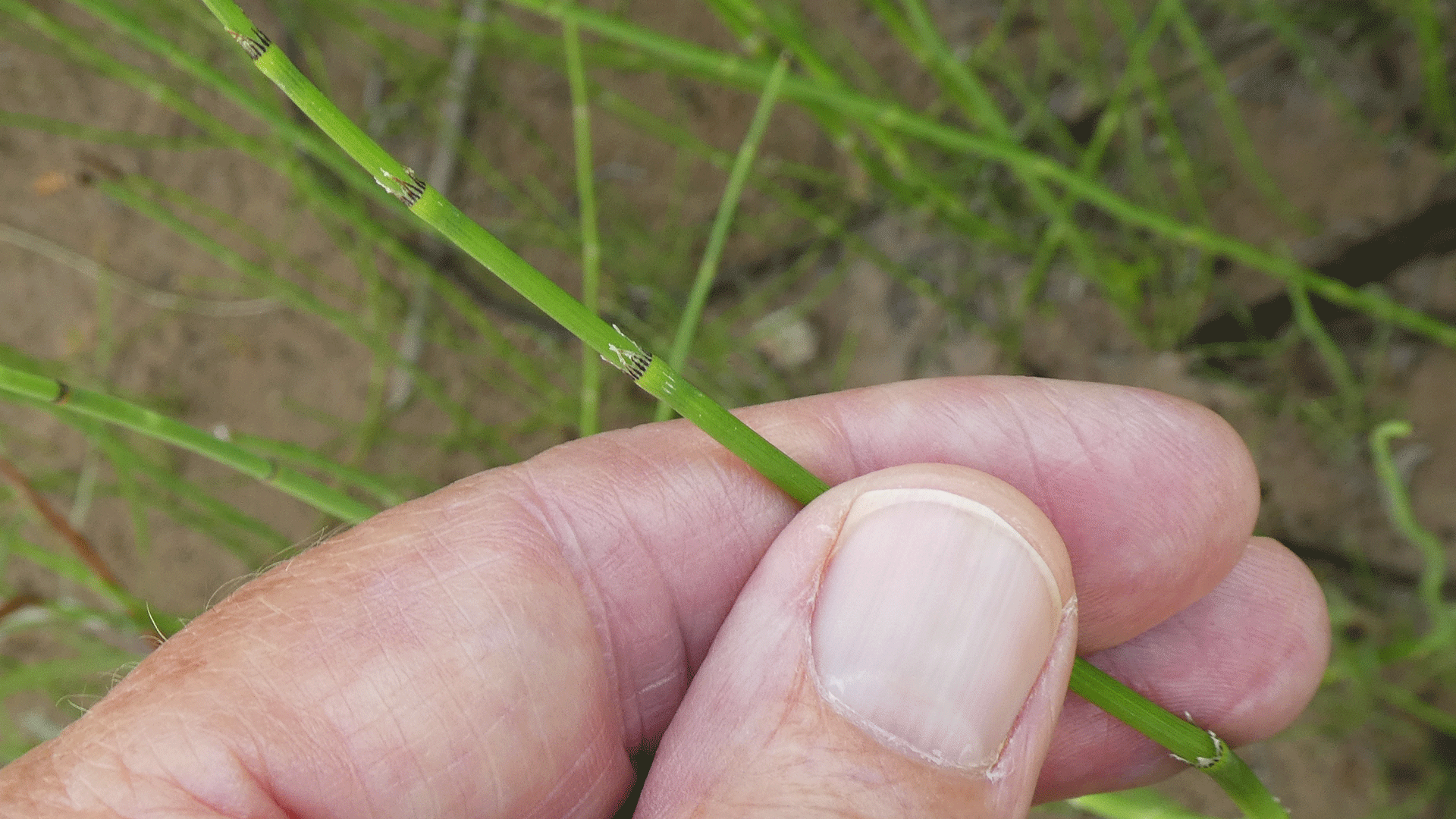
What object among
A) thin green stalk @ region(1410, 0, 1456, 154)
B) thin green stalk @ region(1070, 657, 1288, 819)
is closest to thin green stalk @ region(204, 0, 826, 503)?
thin green stalk @ region(1070, 657, 1288, 819)

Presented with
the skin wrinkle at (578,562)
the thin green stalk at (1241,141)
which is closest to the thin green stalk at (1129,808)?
the skin wrinkle at (578,562)

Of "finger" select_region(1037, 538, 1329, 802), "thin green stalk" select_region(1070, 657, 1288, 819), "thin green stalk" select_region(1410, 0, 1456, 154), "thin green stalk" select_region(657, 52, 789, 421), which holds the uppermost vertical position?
"thin green stalk" select_region(657, 52, 789, 421)

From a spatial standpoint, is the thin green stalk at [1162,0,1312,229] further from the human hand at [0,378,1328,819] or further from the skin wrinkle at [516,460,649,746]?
the skin wrinkle at [516,460,649,746]

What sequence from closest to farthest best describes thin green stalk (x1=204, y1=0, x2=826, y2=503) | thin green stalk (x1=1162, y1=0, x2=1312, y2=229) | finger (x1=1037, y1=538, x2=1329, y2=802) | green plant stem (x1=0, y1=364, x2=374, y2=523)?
1. thin green stalk (x1=204, y1=0, x2=826, y2=503)
2. green plant stem (x1=0, y1=364, x2=374, y2=523)
3. finger (x1=1037, y1=538, x2=1329, y2=802)
4. thin green stalk (x1=1162, y1=0, x2=1312, y2=229)

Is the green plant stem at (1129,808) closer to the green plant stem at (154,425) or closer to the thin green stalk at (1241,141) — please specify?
the green plant stem at (154,425)

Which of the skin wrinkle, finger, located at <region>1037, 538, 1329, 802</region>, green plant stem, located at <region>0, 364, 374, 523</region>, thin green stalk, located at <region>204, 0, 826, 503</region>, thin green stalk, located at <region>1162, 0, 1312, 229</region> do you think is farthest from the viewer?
thin green stalk, located at <region>1162, 0, 1312, 229</region>

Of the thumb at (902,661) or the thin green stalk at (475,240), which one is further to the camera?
the thumb at (902,661)

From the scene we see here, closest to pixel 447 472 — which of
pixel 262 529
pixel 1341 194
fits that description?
pixel 262 529

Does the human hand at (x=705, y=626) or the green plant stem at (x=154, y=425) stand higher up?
the green plant stem at (x=154, y=425)
